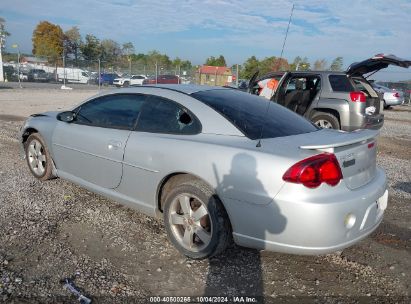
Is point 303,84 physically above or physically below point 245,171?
above

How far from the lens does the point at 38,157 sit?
5.29 m

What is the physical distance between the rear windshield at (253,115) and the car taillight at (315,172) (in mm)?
555

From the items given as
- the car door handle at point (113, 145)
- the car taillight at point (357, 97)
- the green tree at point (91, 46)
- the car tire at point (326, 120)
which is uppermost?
the green tree at point (91, 46)

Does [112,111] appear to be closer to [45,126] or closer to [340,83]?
[45,126]

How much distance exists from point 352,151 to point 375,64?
5957 mm

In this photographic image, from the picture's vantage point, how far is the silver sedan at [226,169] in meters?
2.89

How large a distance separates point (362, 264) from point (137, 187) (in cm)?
215

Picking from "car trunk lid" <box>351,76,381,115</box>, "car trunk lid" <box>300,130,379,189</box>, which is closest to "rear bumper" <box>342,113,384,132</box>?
"car trunk lid" <box>351,76,381,115</box>

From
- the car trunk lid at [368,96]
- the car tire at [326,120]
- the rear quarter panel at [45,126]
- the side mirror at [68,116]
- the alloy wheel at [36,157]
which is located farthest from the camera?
the car tire at [326,120]

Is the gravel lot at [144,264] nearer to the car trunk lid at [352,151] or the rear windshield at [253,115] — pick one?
the car trunk lid at [352,151]

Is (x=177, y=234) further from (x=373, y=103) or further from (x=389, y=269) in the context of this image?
(x=373, y=103)

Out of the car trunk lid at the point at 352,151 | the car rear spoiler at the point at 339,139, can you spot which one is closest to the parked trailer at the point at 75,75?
the car rear spoiler at the point at 339,139

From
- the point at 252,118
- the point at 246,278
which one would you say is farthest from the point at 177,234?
the point at 252,118

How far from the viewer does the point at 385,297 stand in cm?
300
